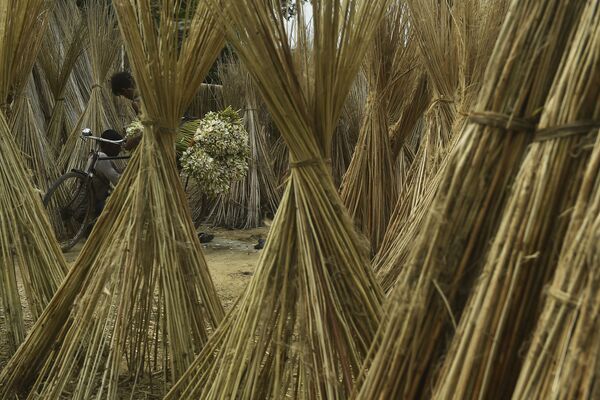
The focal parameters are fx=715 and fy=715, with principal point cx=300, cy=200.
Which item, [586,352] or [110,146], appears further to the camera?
[110,146]

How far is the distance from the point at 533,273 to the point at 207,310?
1.13 metres

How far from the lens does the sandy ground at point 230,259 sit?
3684mm

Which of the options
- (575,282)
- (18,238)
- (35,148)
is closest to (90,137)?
(35,148)

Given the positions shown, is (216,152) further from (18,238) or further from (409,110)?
(18,238)

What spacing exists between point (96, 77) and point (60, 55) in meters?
0.33

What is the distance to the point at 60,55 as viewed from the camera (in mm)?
5730

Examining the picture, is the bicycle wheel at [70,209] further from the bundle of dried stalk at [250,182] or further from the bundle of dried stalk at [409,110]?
the bundle of dried stalk at [409,110]

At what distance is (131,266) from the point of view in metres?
1.85

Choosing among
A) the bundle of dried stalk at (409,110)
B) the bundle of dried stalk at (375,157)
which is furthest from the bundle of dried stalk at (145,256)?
the bundle of dried stalk at (409,110)

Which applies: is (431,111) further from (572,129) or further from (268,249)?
(572,129)

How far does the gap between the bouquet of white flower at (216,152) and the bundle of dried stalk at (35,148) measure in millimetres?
1163

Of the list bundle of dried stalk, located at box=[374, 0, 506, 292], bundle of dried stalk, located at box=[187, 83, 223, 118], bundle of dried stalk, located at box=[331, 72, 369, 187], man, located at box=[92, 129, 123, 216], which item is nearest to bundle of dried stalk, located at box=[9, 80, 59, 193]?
man, located at box=[92, 129, 123, 216]

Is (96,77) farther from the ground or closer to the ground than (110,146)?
farther from the ground

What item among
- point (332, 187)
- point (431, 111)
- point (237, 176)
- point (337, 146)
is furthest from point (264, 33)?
point (337, 146)
